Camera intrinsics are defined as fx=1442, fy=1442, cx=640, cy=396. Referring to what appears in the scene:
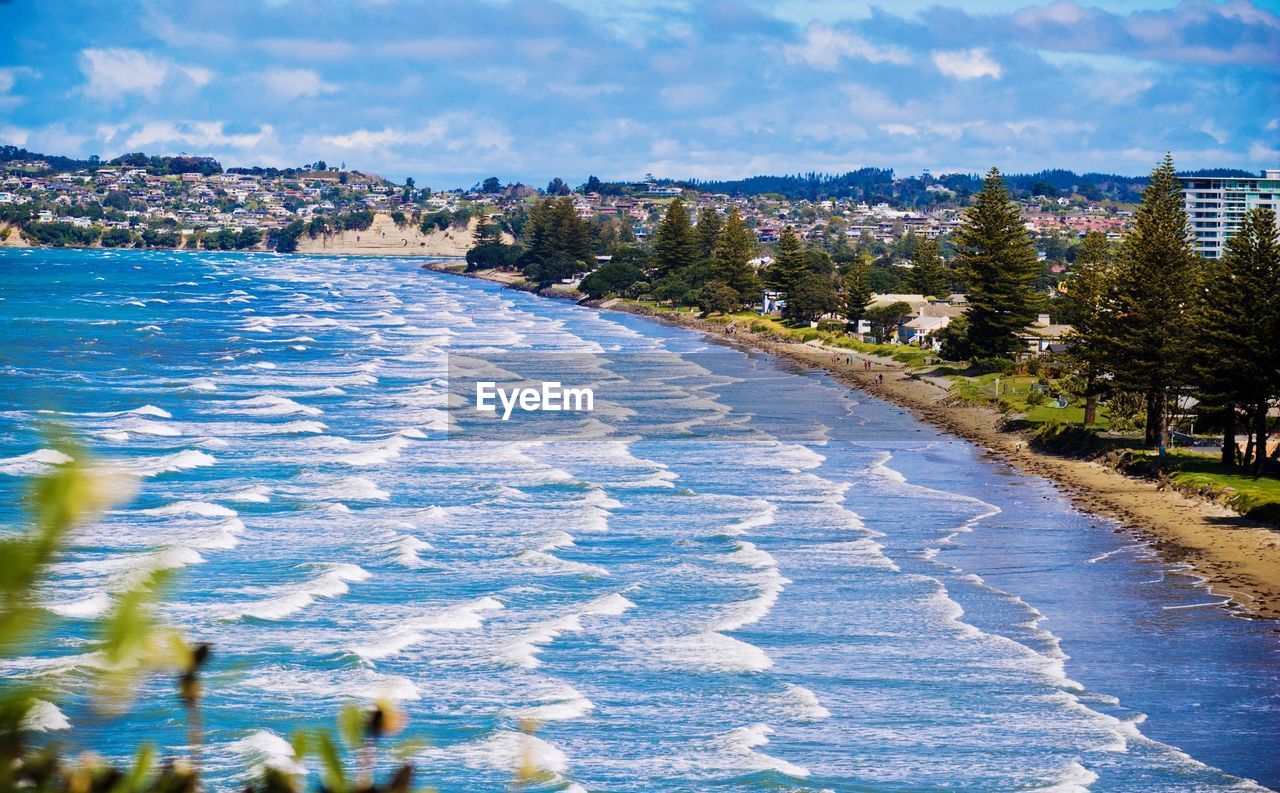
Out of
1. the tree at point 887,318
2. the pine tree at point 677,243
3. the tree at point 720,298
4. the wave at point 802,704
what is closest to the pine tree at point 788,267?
the tree at point 720,298

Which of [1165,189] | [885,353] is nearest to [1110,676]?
[1165,189]

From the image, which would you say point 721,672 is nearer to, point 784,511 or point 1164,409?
point 784,511

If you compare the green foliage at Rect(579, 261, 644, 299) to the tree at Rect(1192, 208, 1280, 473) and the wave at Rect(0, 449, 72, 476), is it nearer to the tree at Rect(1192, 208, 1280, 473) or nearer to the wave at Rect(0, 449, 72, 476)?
the wave at Rect(0, 449, 72, 476)

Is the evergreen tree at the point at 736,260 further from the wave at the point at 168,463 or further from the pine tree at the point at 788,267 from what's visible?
the wave at the point at 168,463

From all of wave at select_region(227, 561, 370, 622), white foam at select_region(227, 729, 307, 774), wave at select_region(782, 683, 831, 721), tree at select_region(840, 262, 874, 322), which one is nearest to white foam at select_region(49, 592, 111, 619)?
wave at select_region(227, 561, 370, 622)

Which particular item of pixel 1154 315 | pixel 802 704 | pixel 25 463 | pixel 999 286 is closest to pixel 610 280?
pixel 999 286

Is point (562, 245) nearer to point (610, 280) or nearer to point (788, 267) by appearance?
point (610, 280)

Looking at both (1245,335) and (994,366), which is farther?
(994,366)
